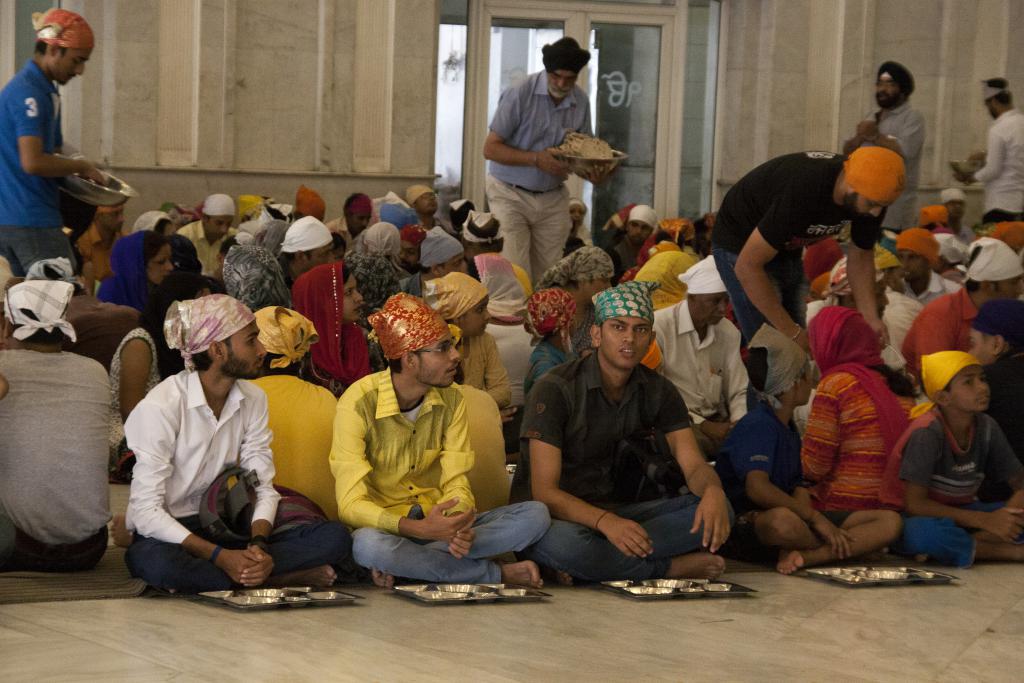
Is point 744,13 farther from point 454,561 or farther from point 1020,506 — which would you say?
point 454,561

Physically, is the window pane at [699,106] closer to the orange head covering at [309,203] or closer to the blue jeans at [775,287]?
the orange head covering at [309,203]

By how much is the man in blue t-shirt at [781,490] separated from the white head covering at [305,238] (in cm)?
273

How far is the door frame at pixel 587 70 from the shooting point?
573 inches

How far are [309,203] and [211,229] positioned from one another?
1.13m

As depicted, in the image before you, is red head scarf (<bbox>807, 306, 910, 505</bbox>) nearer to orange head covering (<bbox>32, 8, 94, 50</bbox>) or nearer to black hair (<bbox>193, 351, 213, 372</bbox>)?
black hair (<bbox>193, 351, 213, 372</bbox>)

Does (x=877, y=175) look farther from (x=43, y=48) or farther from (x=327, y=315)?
(x=43, y=48)

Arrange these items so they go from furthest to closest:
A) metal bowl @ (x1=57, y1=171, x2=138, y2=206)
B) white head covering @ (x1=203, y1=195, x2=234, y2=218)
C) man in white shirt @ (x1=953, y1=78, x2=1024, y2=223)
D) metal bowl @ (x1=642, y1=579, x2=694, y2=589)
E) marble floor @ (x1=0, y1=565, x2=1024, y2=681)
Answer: man in white shirt @ (x1=953, y1=78, x2=1024, y2=223) → white head covering @ (x1=203, y1=195, x2=234, y2=218) → metal bowl @ (x1=57, y1=171, x2=138, y2=206) → metal bowl @ (x1=642, y1=579, x2=694, y2=589) → marble floor @ (x1=0, y1=565, x2=1024, y2=681)

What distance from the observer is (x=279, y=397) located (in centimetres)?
521

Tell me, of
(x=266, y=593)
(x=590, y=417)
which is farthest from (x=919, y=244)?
(x=266, y=593)

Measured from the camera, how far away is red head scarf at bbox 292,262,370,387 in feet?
19.8

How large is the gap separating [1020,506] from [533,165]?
11.9 ft

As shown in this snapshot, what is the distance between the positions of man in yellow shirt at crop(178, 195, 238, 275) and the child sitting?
6175 millimetres

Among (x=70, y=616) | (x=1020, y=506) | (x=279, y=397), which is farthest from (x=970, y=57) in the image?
(x=70, y=616)

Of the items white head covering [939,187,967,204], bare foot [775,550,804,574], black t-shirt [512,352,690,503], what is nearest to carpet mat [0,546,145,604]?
black t-shirt [512,352,690,503]
